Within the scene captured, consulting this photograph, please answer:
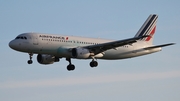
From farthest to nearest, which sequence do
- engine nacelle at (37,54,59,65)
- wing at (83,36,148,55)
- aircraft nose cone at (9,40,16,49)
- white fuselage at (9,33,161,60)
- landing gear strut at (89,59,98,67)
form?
engine nacelle at (37,54,59,65)
landing gear strut at (89,59,98,67)
wing at (83,36,148,55)
aircraft nose cone at (9,40,16,49)
white fuselage at (9,33,161,60)

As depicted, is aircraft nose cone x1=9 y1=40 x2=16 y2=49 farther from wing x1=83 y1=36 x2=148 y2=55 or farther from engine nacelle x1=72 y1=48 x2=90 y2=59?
wing x1=83 y1=36 x2=148 y2=55

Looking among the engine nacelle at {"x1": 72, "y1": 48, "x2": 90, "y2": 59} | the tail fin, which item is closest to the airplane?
the engine nacelle at {"x1": 72, "y1": 48, "x2": 90, "y2": 59}

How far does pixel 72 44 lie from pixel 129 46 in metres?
12.0

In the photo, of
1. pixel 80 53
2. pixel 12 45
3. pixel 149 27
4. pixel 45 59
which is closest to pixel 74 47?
pixel 80 53

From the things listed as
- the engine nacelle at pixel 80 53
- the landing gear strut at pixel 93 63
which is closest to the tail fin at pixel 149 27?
the landing gear strut at pixel 93 63

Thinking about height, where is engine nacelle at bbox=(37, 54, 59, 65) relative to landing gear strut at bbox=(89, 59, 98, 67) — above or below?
above

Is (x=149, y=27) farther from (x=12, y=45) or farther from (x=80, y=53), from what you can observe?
(x=12, y=45)

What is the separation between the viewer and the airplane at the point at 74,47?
83188mm

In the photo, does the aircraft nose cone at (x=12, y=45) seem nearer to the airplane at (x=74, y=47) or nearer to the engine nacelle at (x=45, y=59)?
the airplane at (x=74, y=47)

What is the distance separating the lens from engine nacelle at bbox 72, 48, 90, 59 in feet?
279

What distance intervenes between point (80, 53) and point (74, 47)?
148 cm

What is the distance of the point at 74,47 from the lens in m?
86.1

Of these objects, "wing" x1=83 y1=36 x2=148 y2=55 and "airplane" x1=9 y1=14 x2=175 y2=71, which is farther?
"wing" x1=83 y1=36 x2=148 y2=55

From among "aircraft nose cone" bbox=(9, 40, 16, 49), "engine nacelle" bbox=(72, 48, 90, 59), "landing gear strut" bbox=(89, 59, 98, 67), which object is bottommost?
"landing gear strut" bbox=(89, 59, 98, 67)
